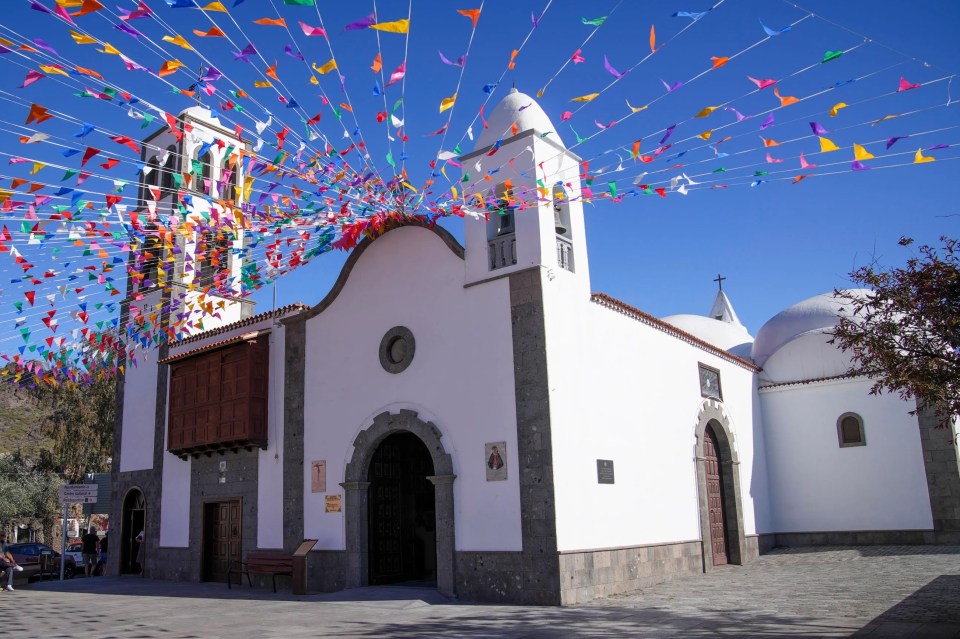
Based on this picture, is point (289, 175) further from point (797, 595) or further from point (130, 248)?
point (797, 595)

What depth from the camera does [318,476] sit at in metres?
13.2

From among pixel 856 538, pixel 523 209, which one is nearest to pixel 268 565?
pixel 523 209

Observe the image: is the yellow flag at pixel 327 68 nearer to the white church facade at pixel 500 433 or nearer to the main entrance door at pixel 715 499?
the white church facade at pixel 500 433

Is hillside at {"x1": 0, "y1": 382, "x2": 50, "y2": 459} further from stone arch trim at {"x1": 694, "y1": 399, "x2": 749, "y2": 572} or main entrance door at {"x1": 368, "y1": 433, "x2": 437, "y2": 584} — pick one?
stone arch trim at {"x1": 694, "y1": 399, "x2": 749, "y2": 572}

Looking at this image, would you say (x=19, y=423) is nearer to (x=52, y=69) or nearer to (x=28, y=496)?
(x=28, y=496)

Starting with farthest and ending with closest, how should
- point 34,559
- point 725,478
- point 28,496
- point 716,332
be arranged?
1. point 28,496
2. point 716,332
3. point 34,559
4. point 725,478

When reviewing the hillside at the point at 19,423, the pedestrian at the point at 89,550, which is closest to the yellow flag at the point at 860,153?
the pedestrian at the point at 89,550

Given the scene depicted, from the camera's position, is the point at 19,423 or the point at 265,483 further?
the point at 19,423

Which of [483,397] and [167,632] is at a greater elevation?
[483,397]

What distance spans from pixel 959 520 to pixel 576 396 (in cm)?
997

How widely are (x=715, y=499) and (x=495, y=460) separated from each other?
21.9ft

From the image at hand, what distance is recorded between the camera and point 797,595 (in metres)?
10.1

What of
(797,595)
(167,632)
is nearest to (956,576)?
(797,595)

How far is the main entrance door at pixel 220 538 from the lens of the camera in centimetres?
1497
